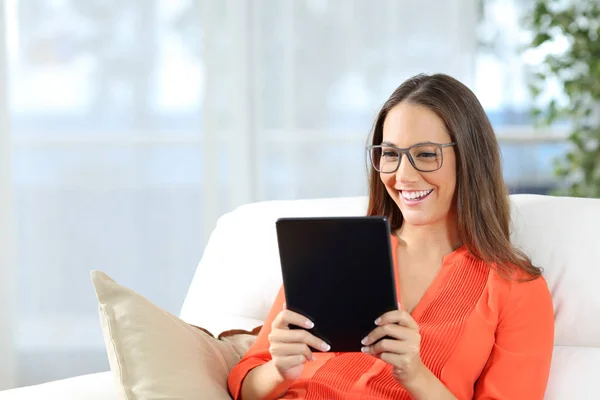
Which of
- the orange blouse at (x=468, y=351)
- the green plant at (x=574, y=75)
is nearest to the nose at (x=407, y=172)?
the orange blouse at (x=468, y=351)

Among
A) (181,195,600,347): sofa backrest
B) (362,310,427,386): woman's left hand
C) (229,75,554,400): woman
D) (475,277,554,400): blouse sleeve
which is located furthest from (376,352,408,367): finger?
(181,195,600,347): sofa backrest

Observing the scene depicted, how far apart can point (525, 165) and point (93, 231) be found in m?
1.98

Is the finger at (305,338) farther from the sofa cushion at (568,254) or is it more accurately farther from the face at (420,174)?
the sofa cushion at (568,254)

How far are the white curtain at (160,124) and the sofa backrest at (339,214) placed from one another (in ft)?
3.51

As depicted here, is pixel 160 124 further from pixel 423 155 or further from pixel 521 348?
pixel 521 348

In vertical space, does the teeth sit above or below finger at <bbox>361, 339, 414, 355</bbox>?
above

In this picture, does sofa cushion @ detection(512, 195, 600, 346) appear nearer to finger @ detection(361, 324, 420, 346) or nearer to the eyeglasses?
the eyeglasses

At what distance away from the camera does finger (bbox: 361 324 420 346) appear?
1272 millimetres

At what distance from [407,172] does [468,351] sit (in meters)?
0.35

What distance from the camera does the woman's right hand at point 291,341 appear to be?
130cm

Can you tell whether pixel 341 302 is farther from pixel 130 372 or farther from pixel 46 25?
pixel 46 25

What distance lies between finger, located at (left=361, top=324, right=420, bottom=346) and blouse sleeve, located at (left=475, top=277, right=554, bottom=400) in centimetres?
25

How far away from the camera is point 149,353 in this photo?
145 cm

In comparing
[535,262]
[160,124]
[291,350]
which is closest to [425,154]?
[535,262]
